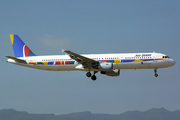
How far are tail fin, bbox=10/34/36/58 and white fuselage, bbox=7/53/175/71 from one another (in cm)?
408

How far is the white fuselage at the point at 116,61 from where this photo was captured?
61625 mm

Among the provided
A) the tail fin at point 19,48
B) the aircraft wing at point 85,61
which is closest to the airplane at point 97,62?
the aircraft wing at point 85,61

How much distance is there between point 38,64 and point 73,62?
290 inches

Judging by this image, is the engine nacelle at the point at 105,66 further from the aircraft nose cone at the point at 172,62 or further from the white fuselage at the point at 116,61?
the aircraft nose cone at the point at 172,62

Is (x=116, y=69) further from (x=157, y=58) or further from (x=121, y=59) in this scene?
(x=157, y=58)

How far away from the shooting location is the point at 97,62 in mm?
62219

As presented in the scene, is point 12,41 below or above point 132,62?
above

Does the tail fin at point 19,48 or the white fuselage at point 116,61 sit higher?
the tail fin at point 19,48

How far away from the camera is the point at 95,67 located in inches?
2469

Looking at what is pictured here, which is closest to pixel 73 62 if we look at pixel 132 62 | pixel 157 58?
pixel 132 62

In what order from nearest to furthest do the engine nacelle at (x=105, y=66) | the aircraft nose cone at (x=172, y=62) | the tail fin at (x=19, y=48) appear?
the engine nacelle at (x=105, y=66), the aircraft nose cone at (x=172, y=62), the tail fin at (x=19, y=48)

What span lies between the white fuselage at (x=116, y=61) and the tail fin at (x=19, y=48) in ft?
13.4

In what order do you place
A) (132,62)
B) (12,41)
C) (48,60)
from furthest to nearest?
(12,41) < (48,60) < (132,62)

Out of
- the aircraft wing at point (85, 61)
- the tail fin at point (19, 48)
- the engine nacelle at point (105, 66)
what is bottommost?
the engine nacelle at point (105, 66)
